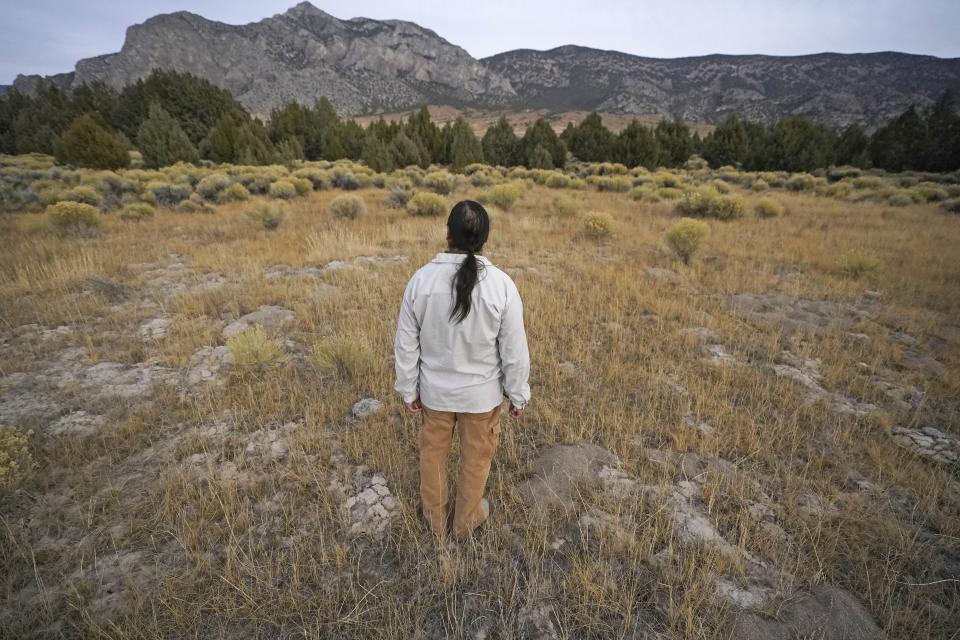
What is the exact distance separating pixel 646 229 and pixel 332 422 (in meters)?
9.64

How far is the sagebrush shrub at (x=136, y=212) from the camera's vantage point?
10492 millimetres

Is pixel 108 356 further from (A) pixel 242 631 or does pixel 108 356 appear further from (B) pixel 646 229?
(B) pixel 646 229

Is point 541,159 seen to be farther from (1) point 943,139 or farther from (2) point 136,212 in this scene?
(1) point 943,139

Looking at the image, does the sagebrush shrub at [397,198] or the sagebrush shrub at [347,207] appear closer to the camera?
the sagebrush shrub at [347,207]

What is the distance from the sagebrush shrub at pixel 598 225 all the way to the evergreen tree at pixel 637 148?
21418 millimetres

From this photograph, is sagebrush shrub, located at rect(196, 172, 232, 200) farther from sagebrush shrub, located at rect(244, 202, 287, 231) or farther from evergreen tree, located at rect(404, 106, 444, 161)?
evergreen tree, located at rect(404, 106, 444, 161)

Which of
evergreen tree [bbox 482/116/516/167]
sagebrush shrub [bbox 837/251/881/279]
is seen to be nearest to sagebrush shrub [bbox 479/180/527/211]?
sagebrush shrub [bbox 837/251/881/279]

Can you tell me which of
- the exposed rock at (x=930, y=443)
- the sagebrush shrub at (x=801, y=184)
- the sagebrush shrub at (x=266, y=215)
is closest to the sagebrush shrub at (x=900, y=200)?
the sagebrush shrub at (x=801, y=184)

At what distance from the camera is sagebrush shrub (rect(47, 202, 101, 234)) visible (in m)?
8.34

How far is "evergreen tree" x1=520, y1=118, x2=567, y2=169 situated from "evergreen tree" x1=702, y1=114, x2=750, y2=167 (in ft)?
40.8

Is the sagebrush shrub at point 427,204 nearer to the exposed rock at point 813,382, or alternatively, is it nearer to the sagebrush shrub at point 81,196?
the exposed rock at point 813,382

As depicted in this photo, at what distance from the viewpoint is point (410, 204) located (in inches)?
443

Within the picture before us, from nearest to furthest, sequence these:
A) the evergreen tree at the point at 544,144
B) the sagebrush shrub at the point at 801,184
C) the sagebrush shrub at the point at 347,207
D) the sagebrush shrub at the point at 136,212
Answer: the sagebrush shrub at the point at 136,212 < the sagebrush shrub at the point at 347,207 < the sagebrush shrub at the point at 801,184 < the evergreen tree at the point at 544,144

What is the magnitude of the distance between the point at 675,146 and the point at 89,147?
35.3 m
